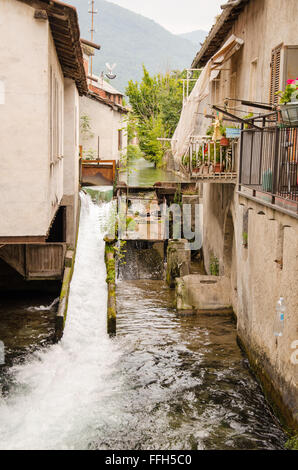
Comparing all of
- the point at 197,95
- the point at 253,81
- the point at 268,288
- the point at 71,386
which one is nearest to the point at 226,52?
the point at 197,95

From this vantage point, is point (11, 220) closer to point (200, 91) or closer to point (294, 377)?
point (294, 377)

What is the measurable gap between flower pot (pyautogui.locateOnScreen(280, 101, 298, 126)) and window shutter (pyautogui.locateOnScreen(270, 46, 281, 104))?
319 cm

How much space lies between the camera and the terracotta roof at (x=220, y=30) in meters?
13.2

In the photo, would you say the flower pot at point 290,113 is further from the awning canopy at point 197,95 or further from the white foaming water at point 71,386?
the awning canopy at point 197,95

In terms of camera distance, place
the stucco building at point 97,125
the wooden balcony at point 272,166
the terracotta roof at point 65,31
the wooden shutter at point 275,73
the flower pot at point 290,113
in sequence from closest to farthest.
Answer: the flower pot at point 290,113
the wooden balcony at point 272,166
the terracotta roof at point 65,31
the wooden shutter at point 275,73
the stucco building at point 97,125

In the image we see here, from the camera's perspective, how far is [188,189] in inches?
938

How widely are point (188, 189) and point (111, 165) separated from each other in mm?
3498

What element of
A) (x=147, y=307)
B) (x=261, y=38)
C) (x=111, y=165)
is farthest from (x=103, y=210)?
(x=261, y=38)

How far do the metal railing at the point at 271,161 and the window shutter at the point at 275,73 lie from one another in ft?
3.54

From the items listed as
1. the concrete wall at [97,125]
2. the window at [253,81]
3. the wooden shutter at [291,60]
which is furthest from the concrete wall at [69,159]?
the concrete wall at [97,125]

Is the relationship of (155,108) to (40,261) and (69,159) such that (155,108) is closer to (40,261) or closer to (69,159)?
(69,159)

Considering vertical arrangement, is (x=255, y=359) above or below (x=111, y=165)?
below

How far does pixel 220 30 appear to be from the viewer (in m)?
15.4
